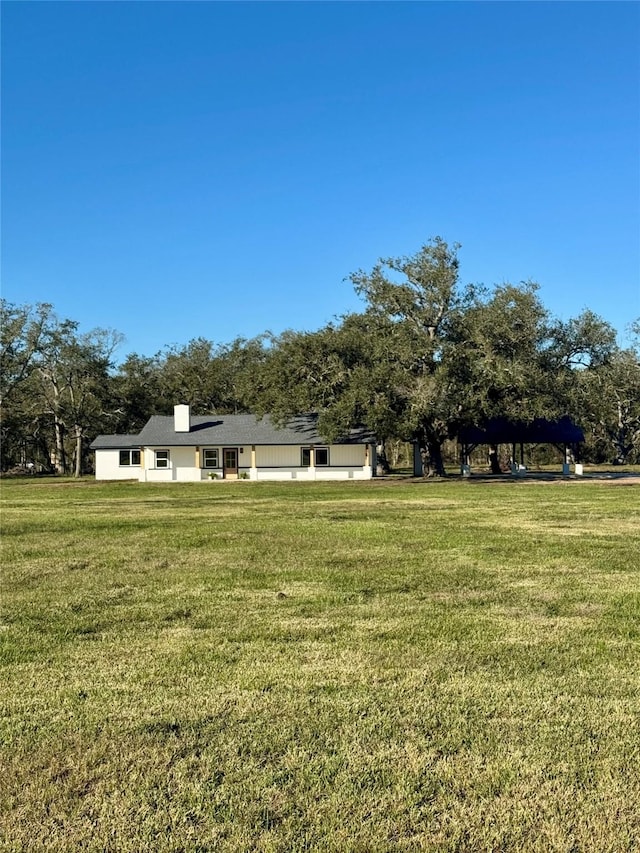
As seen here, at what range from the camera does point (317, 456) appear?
4634 centimetres

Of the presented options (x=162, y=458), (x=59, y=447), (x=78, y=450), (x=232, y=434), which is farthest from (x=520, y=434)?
(x=59, y=447)

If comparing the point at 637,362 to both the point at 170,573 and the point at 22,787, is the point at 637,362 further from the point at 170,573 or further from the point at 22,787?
the point at 22,787

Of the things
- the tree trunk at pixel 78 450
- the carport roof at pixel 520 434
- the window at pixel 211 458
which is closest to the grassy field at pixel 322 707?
the carport roof at pixel 520 434

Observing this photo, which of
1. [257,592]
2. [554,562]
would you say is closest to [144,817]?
[257,592]

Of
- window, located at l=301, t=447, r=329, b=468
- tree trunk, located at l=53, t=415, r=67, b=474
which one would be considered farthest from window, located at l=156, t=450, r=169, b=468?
tree trunk, located at l=53, t=415, r=67, b=474

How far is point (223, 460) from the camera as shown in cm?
4756

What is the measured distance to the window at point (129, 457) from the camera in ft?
163

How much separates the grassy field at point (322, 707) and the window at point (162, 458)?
128 feet

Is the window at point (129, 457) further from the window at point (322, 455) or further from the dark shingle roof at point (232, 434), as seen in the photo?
the window at point (322, 455)

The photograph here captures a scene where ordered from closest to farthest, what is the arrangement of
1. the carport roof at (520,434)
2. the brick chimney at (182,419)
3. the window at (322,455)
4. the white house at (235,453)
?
the carport roof at (520,434)
the white house at (235,453)
the window at (322,455)
the brick chimney at (182,419)

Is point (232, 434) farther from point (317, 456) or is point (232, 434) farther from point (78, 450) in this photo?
point (78, 450)

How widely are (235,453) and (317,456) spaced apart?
5.48m

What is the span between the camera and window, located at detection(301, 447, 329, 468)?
4612 cm

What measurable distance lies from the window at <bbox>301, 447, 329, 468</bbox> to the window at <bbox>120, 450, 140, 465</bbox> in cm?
1179
